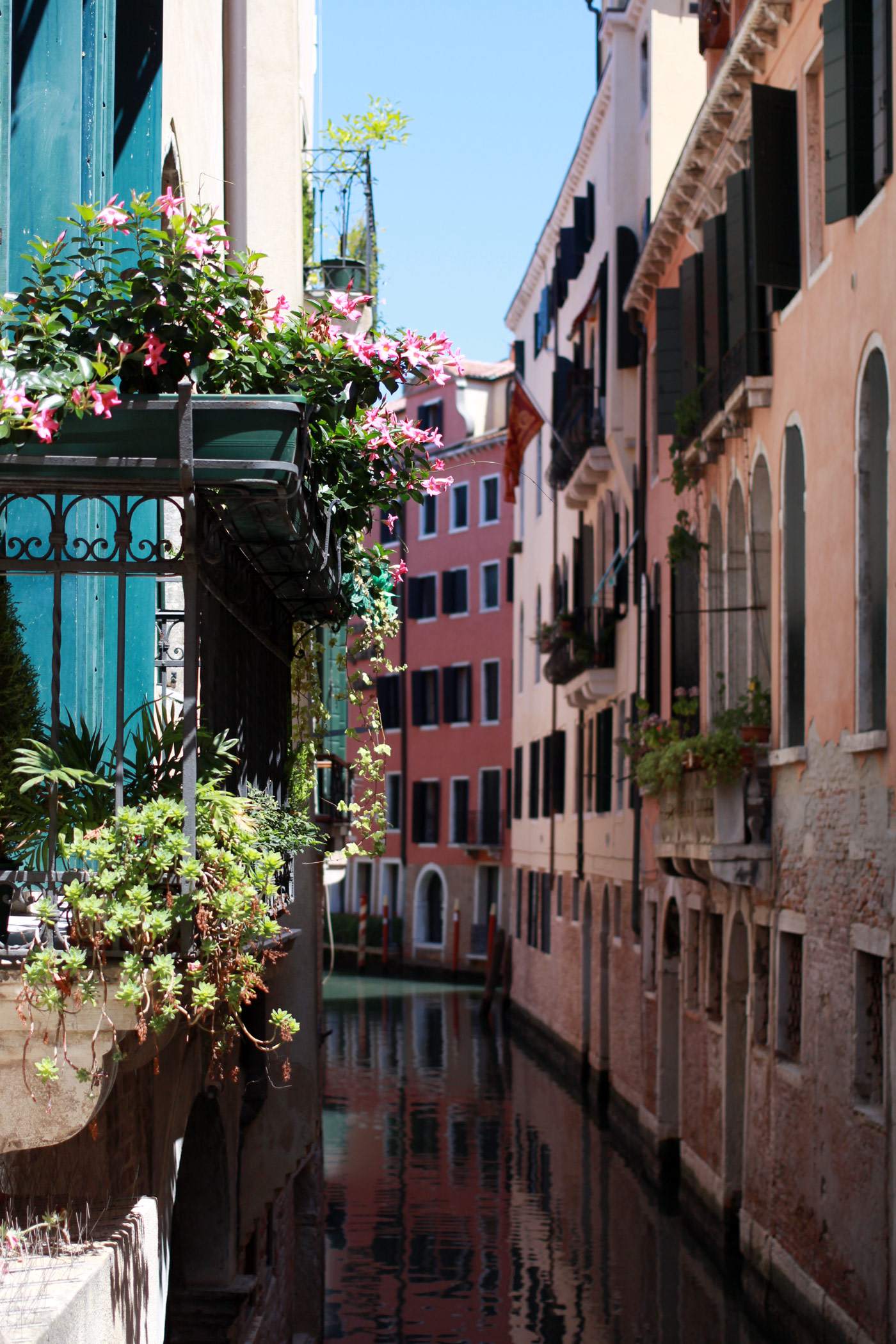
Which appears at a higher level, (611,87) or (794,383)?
(611,87)

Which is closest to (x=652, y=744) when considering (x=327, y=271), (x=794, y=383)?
(x=794, y=383)

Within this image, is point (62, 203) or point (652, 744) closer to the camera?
point (62, 203)

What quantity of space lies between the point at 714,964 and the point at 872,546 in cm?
636

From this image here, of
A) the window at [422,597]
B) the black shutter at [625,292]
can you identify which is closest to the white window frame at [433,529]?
the window at [422,597]

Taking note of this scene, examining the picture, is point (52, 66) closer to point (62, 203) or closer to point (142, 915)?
point (62, 203)

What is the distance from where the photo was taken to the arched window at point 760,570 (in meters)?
15.1

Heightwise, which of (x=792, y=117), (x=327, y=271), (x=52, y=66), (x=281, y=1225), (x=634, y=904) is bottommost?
(x=281, y=1225)

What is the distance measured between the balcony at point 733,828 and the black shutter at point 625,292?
7424 mm

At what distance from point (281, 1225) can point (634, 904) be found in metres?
10.6

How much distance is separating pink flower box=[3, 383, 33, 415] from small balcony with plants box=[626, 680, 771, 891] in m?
10.7

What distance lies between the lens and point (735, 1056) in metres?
15.6

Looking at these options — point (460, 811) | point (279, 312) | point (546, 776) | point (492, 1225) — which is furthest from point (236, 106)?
point (460, 811)

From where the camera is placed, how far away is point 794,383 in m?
13.6

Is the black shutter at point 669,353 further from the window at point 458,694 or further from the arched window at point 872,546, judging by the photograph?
the window at point 458,694
